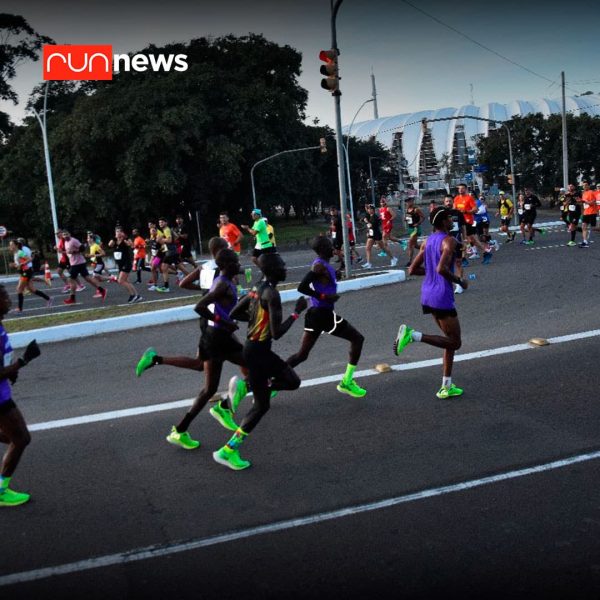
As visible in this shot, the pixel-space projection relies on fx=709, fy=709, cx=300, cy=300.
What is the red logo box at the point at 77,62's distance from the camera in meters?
40.8

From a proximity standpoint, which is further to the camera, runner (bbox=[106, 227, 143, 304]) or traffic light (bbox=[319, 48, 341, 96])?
runner (bbox=[106, 227, 143, 304])

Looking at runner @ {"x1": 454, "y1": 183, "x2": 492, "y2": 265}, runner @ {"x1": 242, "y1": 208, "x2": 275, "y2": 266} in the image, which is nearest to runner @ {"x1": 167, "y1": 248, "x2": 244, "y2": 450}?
runner @ {"x1": 242, "y1": 208, "x2": 275, "y2": 266}

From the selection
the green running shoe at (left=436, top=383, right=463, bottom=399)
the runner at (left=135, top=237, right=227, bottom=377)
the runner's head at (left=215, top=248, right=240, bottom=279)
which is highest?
the runner's head at (left=215, top=248, right=240, bottom=279)

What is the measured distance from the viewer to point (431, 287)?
702 centimetres

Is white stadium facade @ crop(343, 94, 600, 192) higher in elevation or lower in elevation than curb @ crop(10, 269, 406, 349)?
higher

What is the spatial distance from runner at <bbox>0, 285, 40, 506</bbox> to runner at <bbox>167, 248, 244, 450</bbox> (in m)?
1.38

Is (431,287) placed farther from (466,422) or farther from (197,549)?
(197,549)

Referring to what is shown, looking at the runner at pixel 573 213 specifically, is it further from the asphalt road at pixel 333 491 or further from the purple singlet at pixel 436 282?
the purple singlet at pixel 436 282

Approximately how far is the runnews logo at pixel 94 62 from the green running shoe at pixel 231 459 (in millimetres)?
36967

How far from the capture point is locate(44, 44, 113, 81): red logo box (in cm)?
4081

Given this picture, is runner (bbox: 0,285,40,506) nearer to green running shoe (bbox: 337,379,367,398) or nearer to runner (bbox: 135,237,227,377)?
runner (bbox: 135,237,227,377)

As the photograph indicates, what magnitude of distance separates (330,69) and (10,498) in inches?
466

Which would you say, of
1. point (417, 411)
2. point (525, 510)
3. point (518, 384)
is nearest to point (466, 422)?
point (417, 411)

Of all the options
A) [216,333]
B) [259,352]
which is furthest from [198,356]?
[259,352]
